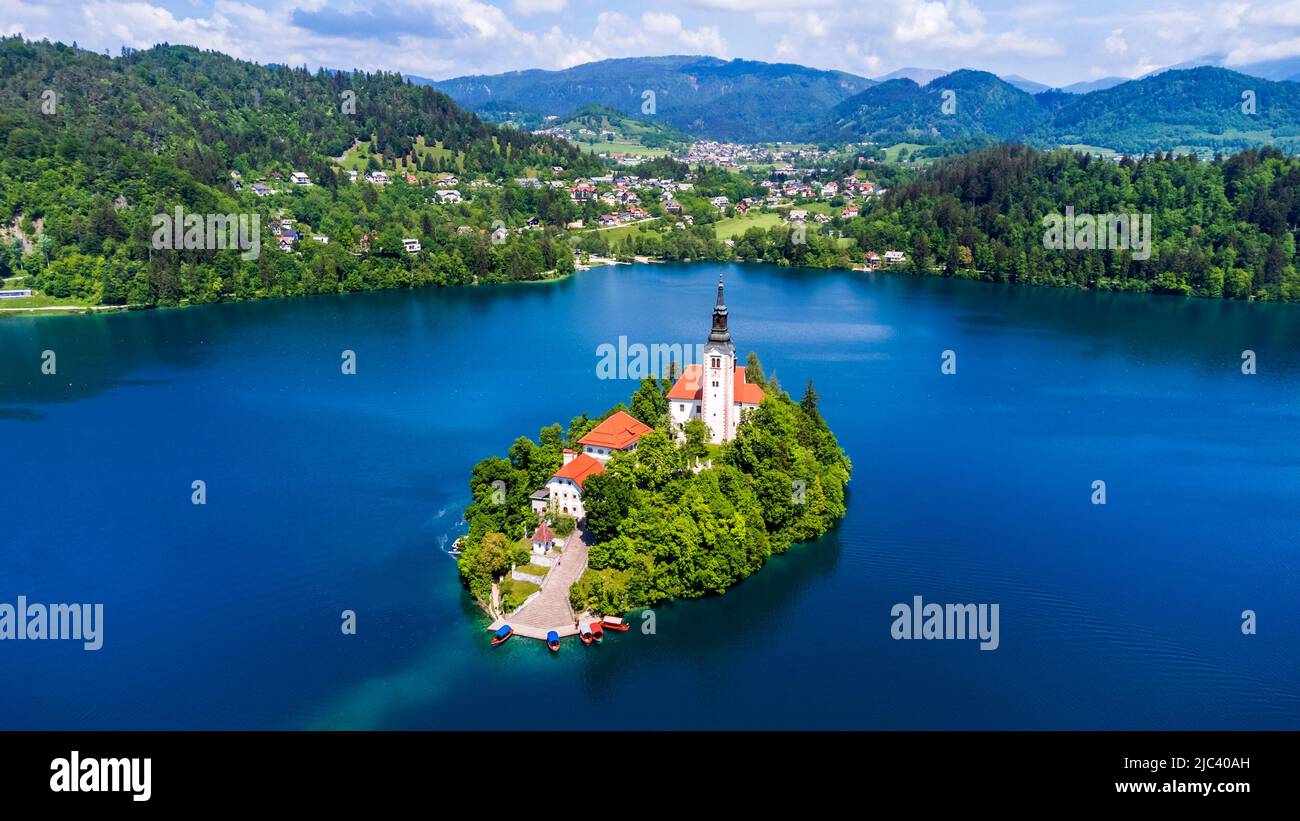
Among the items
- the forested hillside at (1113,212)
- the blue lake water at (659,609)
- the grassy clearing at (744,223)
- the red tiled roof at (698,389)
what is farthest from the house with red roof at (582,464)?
the grassy clearing at (744,223)

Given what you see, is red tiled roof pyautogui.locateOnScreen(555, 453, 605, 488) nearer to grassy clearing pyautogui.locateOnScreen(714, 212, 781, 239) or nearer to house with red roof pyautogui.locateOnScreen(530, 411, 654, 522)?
house with red roof pyautogui.locateOnScreen(530, 411, 654, 522)

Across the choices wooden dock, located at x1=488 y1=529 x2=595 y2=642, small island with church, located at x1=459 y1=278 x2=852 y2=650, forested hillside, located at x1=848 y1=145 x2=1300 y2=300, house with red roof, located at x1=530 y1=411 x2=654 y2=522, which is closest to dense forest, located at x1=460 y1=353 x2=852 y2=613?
small island with church, located at x1=459 y1=278 x2=852 y2=650

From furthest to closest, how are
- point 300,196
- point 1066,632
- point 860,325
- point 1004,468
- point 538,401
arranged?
point 300,196 < point 860,325 < point 538,401 < point 1004,468 < point 1066,632

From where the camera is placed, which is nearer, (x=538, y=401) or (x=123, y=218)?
(x=538, y=401)

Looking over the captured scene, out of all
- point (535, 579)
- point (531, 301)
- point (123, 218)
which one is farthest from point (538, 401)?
point (123, 218)

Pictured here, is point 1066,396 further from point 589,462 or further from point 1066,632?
point 589,462

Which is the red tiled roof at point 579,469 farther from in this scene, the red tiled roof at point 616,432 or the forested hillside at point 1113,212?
the forested hillside at point 1113,212

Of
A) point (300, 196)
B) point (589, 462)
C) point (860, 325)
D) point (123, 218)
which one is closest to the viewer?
point (589, 462)
